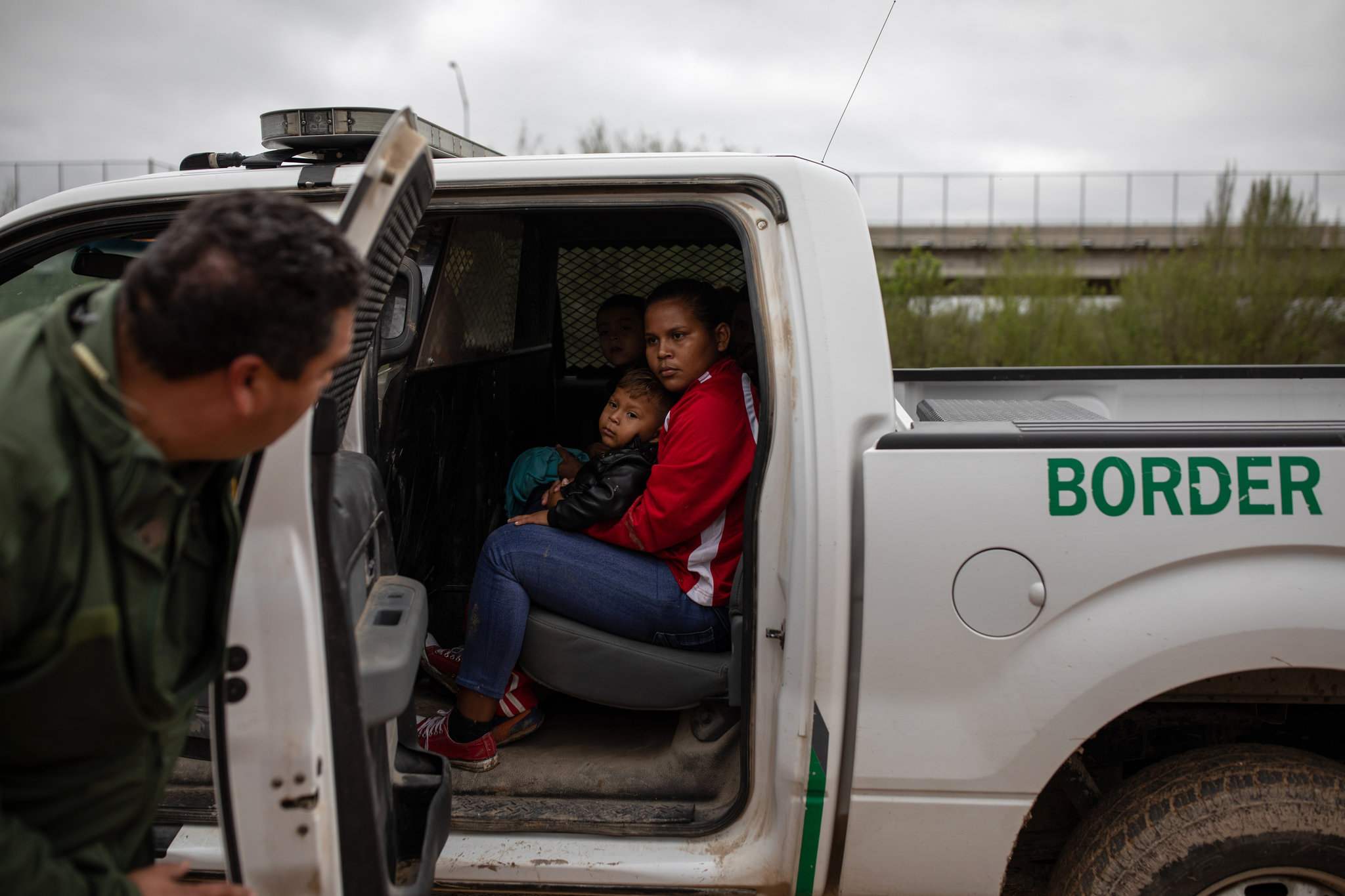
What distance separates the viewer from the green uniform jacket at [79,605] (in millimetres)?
892

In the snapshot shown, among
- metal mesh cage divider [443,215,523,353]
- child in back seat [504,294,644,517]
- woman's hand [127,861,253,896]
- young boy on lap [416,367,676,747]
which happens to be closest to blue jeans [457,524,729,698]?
young boy on lap [416,367,676,747]

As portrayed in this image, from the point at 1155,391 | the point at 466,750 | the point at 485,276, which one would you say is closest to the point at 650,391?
the point at 485,276

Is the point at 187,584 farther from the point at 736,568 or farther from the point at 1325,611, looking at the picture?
the point at 1325,611

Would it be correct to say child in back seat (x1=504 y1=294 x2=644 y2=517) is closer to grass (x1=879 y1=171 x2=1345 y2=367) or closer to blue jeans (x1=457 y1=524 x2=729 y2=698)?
blue jeans (x1=457 y1=524 x2=729 y2=698)

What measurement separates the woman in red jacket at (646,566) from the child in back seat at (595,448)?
20.8 inches

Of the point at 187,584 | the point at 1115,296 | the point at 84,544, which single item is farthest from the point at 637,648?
the point at 1115,296

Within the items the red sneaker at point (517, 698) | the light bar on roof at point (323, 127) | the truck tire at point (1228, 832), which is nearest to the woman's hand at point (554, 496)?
the red sneaker at point (517, 698)

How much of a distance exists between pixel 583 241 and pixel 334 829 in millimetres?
2503

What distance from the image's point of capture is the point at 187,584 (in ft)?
3.73

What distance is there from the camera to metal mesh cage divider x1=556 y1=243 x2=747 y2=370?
3223 mm

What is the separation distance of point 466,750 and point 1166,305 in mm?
14225

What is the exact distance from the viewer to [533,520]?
238 cm

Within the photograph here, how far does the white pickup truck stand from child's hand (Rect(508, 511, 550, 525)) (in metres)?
0.45

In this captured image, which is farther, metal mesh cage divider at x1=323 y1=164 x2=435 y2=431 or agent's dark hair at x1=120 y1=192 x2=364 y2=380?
metal mesh cage divider at x1=323 y1=164 x2=435 y2=431
